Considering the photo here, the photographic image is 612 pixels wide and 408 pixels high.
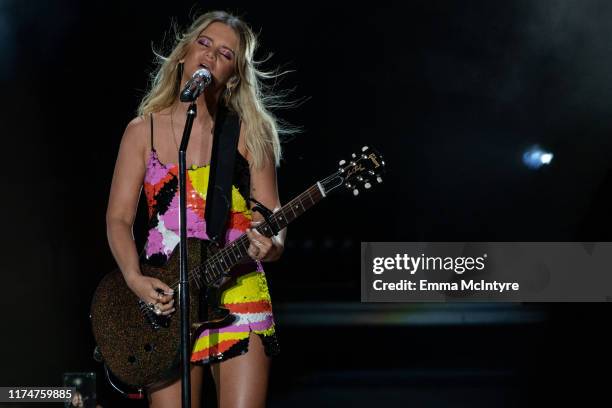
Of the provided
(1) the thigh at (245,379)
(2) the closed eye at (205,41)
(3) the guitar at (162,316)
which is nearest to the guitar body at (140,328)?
(3) the guitar at (162,316)

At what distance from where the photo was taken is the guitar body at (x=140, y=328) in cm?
262

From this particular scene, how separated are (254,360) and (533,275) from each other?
2962 millimetres

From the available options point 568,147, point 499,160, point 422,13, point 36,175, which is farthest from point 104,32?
point 568,147

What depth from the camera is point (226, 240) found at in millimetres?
2688

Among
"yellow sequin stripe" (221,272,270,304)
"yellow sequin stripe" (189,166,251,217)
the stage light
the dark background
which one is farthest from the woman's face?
the stage light

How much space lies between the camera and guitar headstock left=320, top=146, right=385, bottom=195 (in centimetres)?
270

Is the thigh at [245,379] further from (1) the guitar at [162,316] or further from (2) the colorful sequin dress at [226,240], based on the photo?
(1) the guitar at [162,316]

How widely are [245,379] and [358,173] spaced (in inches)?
29.0

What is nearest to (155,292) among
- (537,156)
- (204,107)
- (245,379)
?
(245,379)

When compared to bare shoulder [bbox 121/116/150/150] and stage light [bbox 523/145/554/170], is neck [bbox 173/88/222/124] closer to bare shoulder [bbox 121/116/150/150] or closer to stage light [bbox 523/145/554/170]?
bare shoulder [bbox 121/116/150/150]

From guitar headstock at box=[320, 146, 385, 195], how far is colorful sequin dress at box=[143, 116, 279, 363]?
289 mm

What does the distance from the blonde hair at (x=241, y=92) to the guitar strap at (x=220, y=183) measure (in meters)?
0.08

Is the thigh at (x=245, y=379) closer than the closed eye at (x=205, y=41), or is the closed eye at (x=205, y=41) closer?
the thigh at (x=245, y=379)

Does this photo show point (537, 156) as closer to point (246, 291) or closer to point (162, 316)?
point (246, 291)
